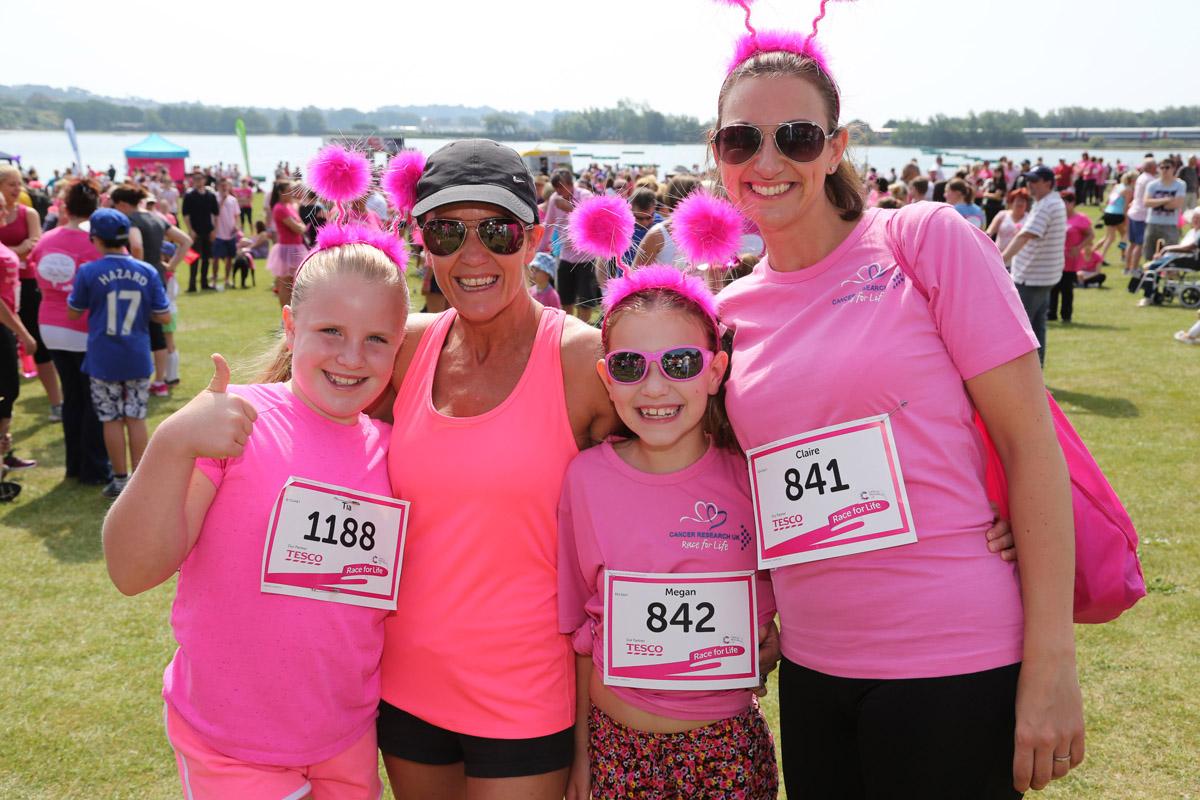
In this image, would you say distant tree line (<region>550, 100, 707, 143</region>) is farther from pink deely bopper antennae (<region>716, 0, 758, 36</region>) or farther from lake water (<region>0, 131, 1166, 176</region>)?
pink deely bopper antennae (<region>716, 0, 758, 36</region>)

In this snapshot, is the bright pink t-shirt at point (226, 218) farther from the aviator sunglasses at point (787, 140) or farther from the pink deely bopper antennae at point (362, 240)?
the aviator sunglasses at point (787, 140)

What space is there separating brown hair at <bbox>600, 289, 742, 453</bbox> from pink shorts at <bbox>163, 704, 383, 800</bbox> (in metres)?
1.08

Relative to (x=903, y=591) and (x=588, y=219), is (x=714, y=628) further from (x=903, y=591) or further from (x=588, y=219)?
(x=588, y=219)

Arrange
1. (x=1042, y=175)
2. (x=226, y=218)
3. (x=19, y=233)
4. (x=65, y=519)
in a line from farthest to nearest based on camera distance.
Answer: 1. (x=226, y=218)
2. (x=1042, y=175)
3. (x=19, y=233)
4. (x=65, y=519)

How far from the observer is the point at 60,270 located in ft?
20.0

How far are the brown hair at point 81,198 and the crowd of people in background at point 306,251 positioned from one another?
0.04 feet

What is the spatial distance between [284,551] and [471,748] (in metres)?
0.64

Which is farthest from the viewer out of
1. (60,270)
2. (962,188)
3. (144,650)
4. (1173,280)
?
(1173,280)

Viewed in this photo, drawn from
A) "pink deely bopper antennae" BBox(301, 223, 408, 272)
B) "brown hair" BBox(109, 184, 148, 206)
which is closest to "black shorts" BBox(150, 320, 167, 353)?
"brown hair" BBox(109, 184, 148, 206)

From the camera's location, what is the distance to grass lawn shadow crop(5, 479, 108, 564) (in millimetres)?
5039

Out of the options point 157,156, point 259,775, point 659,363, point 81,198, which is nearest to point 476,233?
point 659,363

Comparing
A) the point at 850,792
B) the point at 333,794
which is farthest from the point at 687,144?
the point at 333,794

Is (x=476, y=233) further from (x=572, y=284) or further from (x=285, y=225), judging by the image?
(x=285, y=225)

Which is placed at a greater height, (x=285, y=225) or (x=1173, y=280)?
(x=285, y=225)
